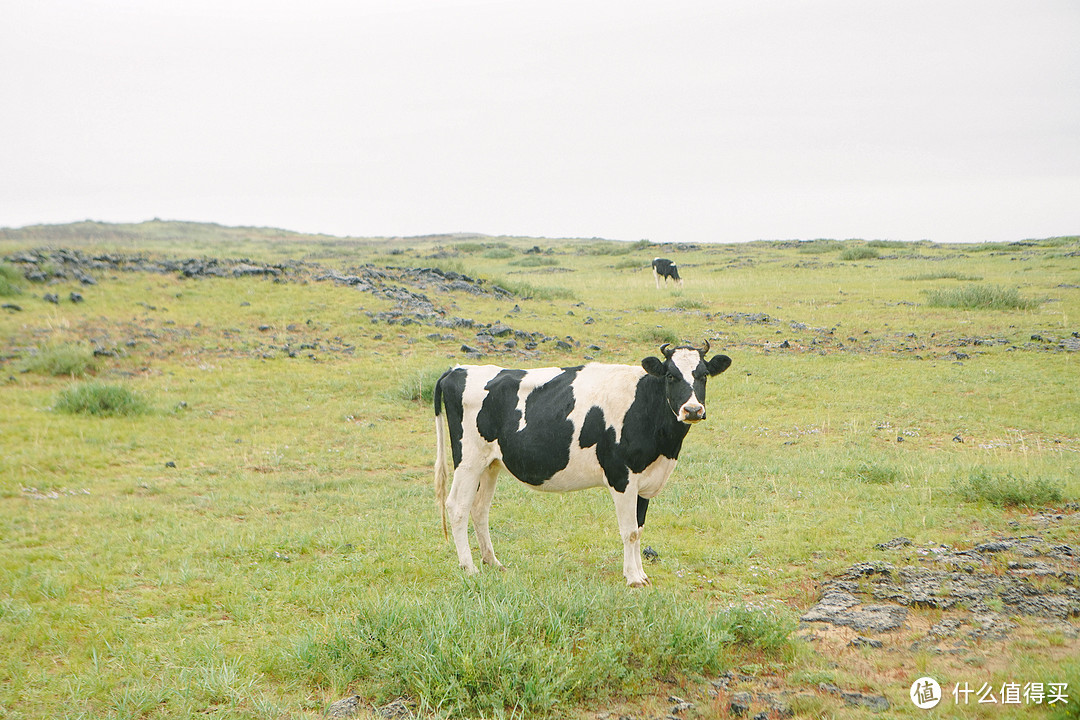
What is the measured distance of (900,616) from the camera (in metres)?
6.84

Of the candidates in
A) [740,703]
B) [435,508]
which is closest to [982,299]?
[435,508]

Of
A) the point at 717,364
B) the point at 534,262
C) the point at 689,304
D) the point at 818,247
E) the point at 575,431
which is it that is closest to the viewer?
the point at 575,431

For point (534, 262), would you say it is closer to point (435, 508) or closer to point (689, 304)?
point (689, 304)

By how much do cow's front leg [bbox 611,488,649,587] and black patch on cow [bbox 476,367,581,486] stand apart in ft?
2.39

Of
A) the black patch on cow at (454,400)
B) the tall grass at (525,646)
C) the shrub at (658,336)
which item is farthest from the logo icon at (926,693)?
the shrub at (658,336)

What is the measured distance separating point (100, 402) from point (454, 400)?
10.2 metres

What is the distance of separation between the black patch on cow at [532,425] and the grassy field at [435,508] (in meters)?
1.08

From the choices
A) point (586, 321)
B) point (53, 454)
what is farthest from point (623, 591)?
point (586, 321)

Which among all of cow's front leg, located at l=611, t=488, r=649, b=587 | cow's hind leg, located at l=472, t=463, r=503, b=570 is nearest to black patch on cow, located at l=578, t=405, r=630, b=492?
cow's front leg, located at l=611, t=488, r=649, b=587

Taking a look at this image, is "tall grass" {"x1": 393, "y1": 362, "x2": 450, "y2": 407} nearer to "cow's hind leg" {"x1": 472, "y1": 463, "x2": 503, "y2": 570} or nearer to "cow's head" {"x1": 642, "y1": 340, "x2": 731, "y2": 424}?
"cow's hind leg" {"x1": 472, "y1": 463, "x2": 503, "y2": 570}

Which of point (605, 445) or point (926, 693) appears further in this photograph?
point (605, 445)

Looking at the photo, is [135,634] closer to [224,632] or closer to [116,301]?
[224,632]

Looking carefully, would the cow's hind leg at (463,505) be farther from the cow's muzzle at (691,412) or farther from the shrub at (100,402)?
the shrub at (100,402)

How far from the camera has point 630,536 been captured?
7957 millimetres
